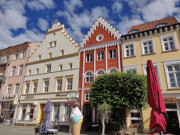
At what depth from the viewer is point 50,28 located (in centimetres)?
Answer: 2781

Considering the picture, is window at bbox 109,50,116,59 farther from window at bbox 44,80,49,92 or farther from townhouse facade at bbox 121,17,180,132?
window at bbox 44,80,49,92

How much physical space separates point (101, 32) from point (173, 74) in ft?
37.4

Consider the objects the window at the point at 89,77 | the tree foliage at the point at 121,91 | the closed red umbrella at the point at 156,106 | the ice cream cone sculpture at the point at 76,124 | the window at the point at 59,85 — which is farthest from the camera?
the window at the point at 59,85

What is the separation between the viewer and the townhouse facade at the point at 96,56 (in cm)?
1955

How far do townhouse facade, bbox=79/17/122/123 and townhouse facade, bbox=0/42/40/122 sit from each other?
499 inches

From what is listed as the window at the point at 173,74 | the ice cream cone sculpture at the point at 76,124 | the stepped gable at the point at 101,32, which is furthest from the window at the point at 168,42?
the ice cream cone sculpture at the point at 76,124

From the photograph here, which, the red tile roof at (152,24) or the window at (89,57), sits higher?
the red tile roof at (152,24)

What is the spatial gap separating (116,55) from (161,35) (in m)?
6.07

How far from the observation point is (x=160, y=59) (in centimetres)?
1686

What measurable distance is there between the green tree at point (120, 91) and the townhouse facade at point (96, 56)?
4090 millimetres

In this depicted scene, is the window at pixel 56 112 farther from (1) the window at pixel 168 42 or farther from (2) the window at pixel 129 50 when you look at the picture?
(1) the window at pixel 168 42

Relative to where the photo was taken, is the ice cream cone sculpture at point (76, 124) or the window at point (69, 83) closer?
the ice cream cone sculpture at point (76, 124)

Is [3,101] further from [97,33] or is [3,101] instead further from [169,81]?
[169,81]

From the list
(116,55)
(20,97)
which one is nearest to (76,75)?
(116,55)
